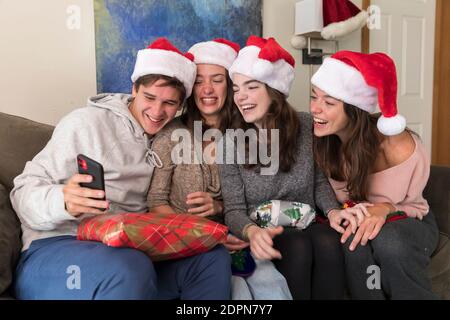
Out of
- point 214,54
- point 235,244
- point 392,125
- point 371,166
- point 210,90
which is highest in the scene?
point 214,54

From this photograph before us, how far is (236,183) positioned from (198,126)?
282mm

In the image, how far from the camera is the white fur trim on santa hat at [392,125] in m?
1.34

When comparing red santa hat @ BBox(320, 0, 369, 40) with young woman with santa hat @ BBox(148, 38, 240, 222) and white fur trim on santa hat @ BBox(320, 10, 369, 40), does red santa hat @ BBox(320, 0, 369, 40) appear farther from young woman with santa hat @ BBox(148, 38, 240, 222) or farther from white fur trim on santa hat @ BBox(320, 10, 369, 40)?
young woman with santa hat @ BBox(148, 38, 240, 222)

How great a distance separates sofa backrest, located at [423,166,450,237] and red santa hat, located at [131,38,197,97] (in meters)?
1.02

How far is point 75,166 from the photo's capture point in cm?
120

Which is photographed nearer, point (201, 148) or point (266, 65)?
point (266, 65)

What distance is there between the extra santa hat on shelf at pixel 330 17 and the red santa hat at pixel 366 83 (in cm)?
105

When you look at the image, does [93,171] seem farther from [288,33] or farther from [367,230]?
[288,33]

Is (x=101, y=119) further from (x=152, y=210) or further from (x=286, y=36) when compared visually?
(x=286, y=36)

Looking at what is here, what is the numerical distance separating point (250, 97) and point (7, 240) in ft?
2.94

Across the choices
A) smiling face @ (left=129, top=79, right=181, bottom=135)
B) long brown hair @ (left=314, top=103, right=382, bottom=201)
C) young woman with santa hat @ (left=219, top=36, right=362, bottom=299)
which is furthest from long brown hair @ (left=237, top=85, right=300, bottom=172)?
smiling face @ (left=129, top=79, right=181, bottom=135)

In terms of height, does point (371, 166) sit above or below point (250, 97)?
below

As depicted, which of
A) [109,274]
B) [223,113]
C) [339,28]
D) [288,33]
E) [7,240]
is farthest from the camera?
[288,33]

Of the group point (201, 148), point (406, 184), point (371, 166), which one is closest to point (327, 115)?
point (371, 166)
